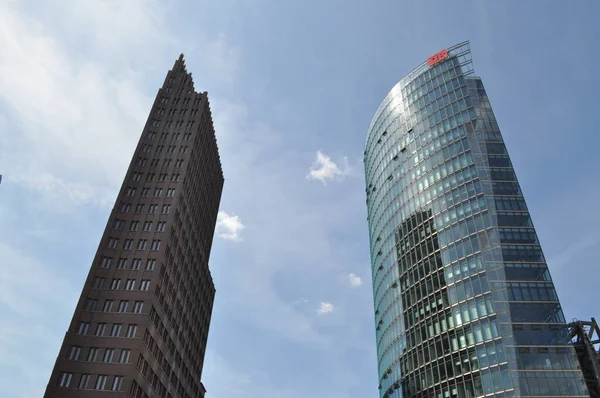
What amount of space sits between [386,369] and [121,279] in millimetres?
52614

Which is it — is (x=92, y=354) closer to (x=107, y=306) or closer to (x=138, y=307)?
(x=107, y=306)

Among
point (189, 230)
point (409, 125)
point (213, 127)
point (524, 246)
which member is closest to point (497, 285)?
point (524, 246)

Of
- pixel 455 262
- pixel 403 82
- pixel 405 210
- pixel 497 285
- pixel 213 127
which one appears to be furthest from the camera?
pixel 213 127

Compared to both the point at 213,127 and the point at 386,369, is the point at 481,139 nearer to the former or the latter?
the point at 386,369

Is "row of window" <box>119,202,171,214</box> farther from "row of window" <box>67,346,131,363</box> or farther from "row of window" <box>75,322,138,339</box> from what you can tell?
"row of window" <box>67,346,131,363</box>

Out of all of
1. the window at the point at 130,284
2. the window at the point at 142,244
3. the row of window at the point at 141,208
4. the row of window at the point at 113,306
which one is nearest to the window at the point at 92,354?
the row of window at the point at 113,306

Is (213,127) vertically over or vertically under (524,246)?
over

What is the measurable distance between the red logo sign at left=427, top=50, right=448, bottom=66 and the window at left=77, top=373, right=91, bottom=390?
92448 millimetres

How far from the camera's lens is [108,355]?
75.2m

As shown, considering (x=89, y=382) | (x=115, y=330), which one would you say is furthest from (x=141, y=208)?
(x=89, y=382)

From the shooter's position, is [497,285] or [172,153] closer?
[497,285]

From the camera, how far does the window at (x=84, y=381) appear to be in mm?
71875

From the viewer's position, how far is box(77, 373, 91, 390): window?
236 ft

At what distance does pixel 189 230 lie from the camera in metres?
110
